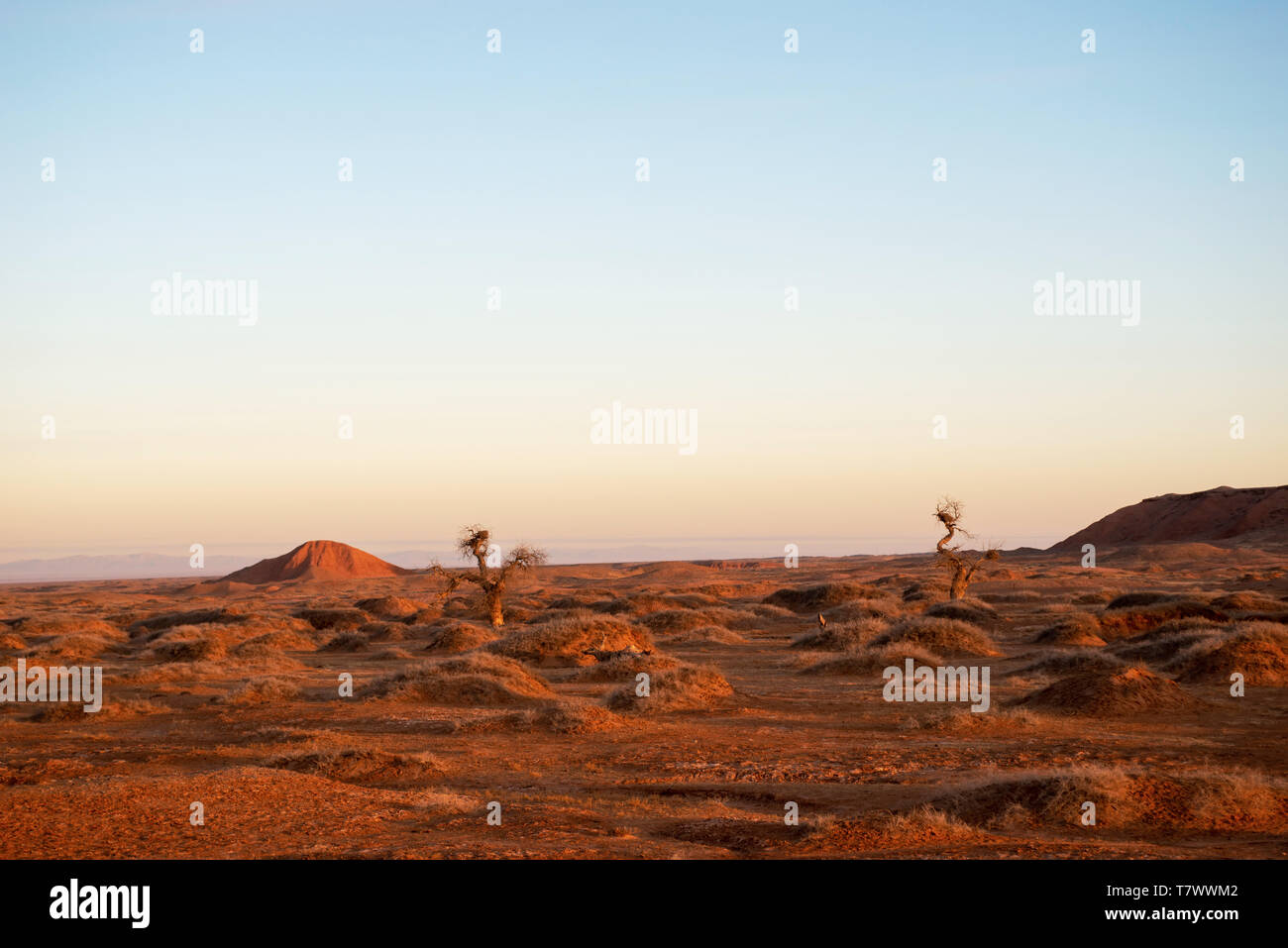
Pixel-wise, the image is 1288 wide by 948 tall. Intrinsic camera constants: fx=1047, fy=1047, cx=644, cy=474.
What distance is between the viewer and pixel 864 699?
24.4 meters

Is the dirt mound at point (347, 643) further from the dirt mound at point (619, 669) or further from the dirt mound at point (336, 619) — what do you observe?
the dirt mound at point (619, 669)

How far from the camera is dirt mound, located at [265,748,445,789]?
15.5 meters

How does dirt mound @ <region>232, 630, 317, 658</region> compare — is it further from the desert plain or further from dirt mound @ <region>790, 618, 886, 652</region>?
dirt mound @ <region>790, 618, 886, 652</region>

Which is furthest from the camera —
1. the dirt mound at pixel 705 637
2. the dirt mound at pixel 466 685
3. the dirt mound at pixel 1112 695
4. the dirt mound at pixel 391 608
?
the dirt mound at pixel 391 608

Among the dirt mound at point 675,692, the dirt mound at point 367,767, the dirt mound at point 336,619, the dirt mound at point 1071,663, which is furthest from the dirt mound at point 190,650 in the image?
the dirt mound at point 1071,663

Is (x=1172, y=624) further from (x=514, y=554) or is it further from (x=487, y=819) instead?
(x=487, y=819)

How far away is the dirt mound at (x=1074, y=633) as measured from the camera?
113ft

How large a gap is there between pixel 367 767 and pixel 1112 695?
14.9 meters

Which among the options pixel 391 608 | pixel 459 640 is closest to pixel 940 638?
pixel 459 640

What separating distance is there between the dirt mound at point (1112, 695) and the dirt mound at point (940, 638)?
9215 mm
